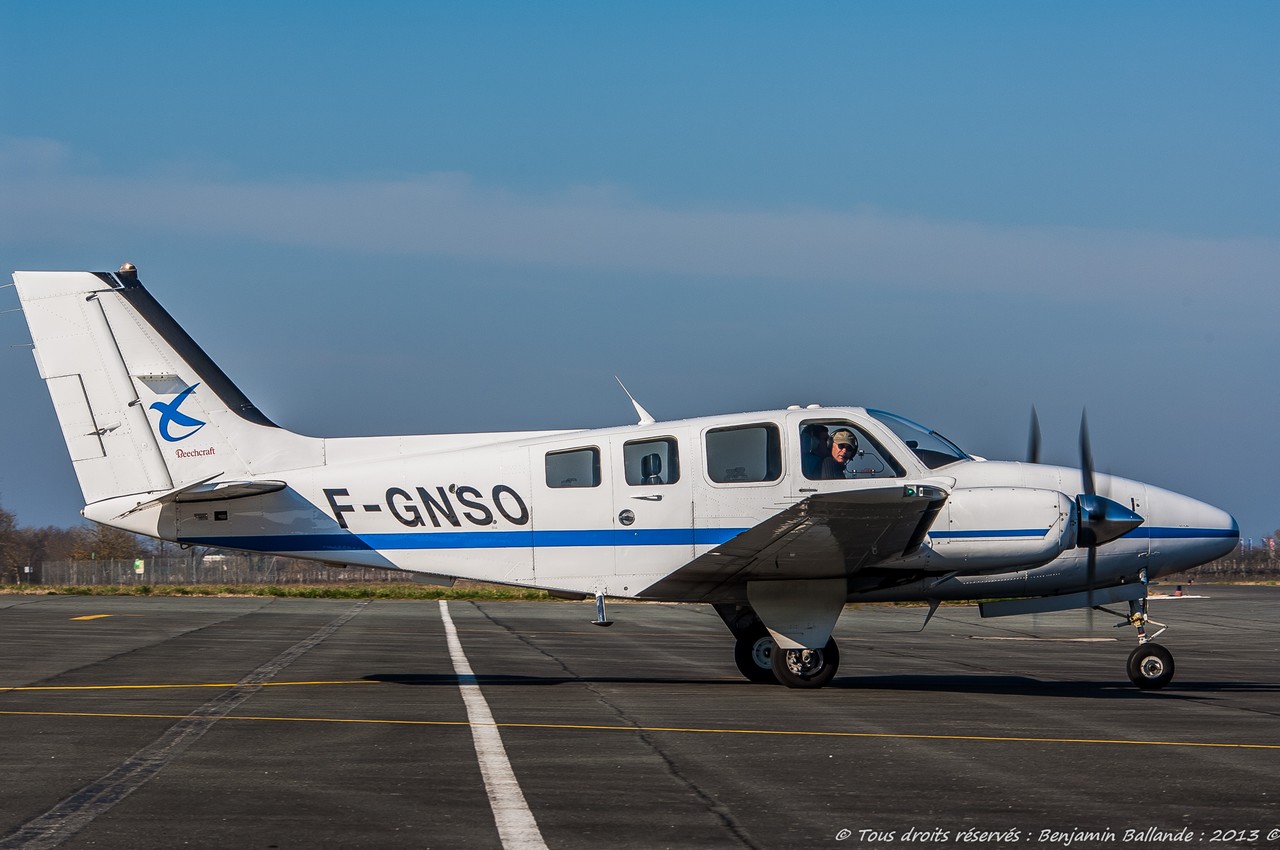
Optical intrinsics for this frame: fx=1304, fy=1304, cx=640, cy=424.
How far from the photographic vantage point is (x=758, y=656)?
15.5 m

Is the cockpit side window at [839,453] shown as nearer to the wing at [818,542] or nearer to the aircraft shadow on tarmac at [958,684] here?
the wing at [818,542]

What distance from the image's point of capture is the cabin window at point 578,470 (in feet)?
48.5

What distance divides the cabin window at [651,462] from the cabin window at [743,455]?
0.41 meters

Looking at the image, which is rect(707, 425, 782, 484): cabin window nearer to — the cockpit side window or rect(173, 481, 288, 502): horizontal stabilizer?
the cockpit side window

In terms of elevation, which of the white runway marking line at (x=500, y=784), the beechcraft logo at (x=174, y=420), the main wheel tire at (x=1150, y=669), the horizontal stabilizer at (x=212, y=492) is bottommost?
the main wheel tire at (x=1150, y=669)

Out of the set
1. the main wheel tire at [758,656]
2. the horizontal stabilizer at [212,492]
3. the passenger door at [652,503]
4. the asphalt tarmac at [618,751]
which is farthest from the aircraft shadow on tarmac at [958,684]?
the horizontal stabilizer at [212,492]

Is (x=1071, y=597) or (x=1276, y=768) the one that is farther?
(x=1071, y=597)

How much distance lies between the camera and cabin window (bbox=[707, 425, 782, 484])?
47.7ft

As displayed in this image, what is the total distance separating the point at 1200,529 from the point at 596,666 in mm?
8042

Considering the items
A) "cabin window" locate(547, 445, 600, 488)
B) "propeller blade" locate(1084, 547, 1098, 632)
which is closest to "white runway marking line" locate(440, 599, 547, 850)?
"cabin window" locate(547, 445, 600, 488)

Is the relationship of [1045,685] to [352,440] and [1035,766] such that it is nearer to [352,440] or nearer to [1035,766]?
[1035,766]

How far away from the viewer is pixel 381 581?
64.4m

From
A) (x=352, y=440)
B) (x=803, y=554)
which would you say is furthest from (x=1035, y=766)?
(x=352, y=440)

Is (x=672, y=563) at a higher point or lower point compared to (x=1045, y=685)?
higher
